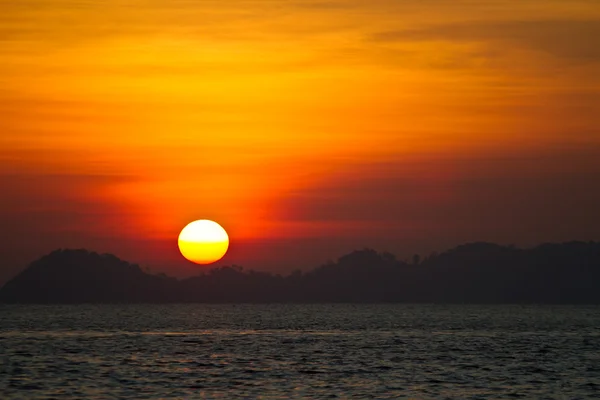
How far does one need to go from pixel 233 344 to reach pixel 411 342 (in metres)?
28.6

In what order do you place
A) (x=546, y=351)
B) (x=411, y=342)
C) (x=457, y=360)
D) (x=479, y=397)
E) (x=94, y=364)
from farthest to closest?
(x=411, y=342)
(x=546, y=351)
(x=457, y=360)
(x=94, y=364)
(x=479, y=397)

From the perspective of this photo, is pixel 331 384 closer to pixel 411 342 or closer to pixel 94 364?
pixel 94 364

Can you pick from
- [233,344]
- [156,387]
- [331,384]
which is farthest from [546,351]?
[156,387]

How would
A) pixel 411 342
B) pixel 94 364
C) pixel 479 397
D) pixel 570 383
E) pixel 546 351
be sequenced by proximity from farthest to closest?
1. pixel 411 342
2. pixel 546 351
3. pixel 94 364
4. pixel 570 383
5. pixel 479 397

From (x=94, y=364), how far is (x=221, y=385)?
24.4 metres

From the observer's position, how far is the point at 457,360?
111m

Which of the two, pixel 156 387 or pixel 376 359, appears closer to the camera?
pixel 156 387

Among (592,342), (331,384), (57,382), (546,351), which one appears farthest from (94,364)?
(592,342)

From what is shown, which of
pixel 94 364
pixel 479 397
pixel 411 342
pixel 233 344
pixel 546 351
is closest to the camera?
pixel 479 397

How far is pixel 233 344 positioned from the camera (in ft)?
469

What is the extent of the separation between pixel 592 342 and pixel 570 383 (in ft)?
245

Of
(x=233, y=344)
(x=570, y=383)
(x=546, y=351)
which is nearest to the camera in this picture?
(x=570, y=383)

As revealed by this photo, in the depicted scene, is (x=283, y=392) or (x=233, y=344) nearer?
(x=283, y=392)

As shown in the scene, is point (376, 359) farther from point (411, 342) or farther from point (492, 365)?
point (411, 342)
